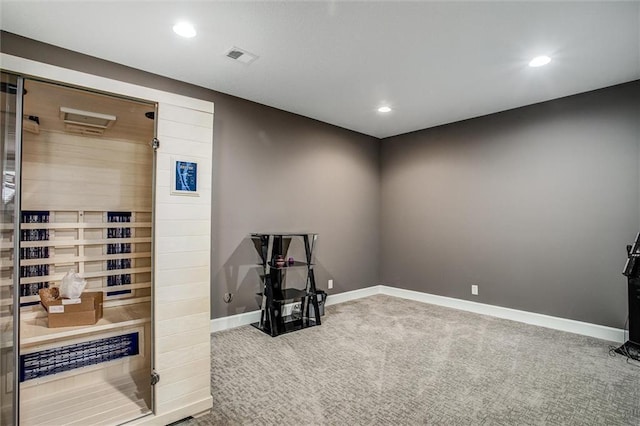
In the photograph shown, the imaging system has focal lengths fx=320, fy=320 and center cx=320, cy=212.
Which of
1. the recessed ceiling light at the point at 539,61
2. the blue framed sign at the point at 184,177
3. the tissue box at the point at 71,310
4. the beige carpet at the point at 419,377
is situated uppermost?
the recessed ceiling light at the point at 539,61

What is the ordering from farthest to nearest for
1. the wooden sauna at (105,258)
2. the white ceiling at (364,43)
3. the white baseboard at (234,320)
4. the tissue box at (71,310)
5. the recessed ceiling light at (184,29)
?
the white baseboard at (234,320) → the recessed ceiling light at (184,29) → the white ceiling at (364,43) → the tissue box at (71,310) → the wooden sauna at (105,258)

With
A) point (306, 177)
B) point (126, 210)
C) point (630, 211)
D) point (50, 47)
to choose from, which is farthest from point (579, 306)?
point (50, 47)

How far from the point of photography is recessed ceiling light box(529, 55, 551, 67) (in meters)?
2.80

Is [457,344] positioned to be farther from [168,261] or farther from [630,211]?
[168,261]

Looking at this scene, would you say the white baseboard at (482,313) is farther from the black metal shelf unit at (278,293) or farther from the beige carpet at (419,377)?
the black metal shelf unit at (278,293)

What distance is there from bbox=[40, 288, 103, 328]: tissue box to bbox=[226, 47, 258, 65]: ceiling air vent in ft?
7.09

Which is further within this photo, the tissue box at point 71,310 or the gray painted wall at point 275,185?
the gray painted wall at point 275,185

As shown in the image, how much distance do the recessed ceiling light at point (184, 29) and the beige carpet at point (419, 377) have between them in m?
2.68

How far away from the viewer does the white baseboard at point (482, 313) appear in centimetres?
338

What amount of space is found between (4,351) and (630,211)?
16.5 ft

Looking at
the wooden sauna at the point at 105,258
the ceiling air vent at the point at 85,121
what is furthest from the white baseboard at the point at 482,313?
the ceiling air vent at the point at 85,121

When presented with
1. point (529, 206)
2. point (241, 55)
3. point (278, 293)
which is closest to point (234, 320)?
point (278, 293)

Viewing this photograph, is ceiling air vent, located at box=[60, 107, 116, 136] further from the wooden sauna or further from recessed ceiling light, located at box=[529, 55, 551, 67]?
recessed ceiling light, located at box=[529, 55, 551, 67]

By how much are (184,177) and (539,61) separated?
3139 mm
